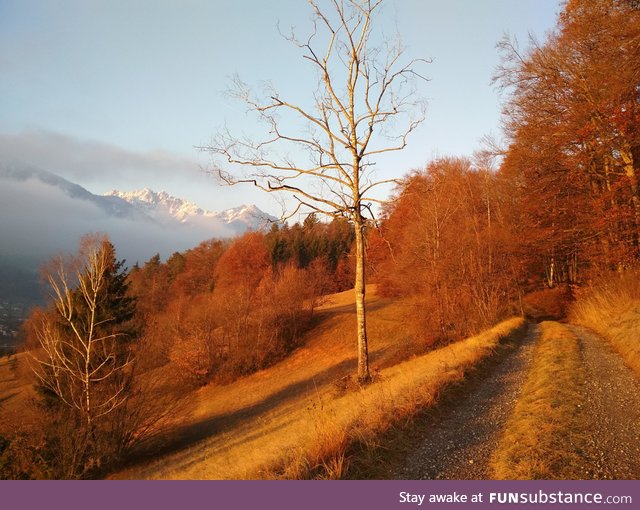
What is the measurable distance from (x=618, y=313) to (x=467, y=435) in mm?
12575

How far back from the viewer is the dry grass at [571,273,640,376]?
10.0 metres

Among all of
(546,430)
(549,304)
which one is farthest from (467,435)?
(549,304)

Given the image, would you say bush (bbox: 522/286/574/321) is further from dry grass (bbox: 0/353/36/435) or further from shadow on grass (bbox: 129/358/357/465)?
dry grass (bbox: 0/353/36/435)

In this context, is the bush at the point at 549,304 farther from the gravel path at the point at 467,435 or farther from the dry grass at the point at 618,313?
the gravel path at the point at 467,435

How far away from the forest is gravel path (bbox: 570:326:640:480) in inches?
234

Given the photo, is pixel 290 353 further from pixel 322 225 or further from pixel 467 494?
pixel 467 494

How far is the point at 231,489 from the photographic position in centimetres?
436

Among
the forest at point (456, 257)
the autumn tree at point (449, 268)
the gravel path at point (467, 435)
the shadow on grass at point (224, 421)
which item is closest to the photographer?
the gravel path at point (467, 435)

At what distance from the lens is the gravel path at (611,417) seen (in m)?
4.29

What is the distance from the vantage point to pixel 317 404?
12.9 m

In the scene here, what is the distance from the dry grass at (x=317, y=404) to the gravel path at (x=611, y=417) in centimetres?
235

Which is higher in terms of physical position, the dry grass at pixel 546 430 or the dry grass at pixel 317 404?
the dry grass at pixel 546 430

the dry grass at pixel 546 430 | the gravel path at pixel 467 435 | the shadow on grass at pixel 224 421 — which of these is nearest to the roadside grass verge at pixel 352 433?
Answer: the gravel path at pixel 467 435

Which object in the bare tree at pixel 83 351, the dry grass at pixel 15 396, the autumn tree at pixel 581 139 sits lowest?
the dry grass at pixel 15 396
